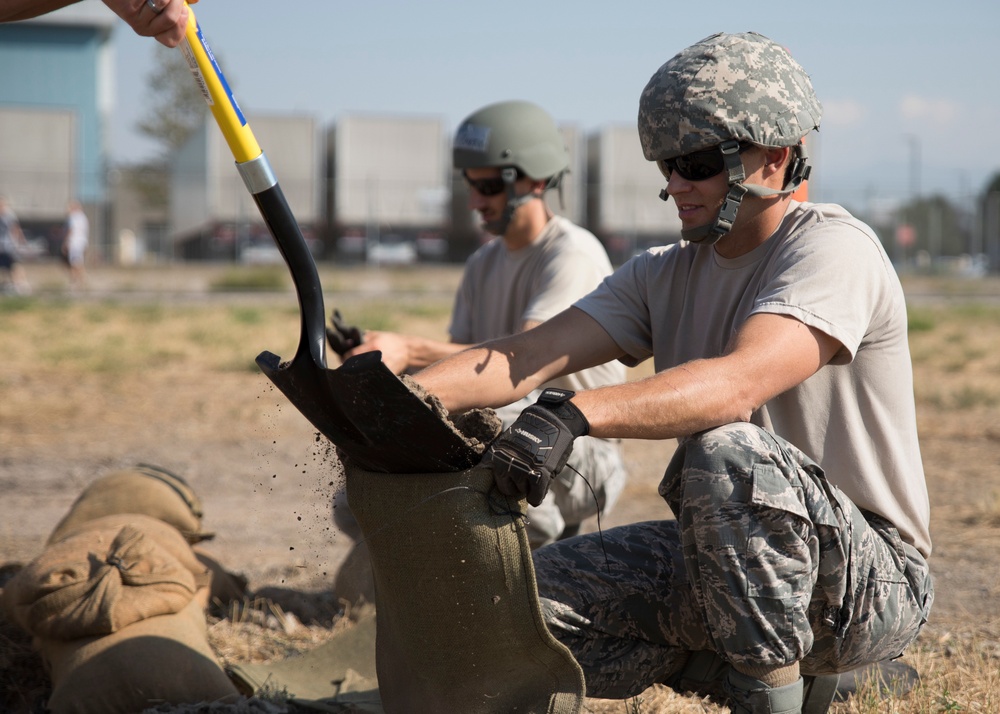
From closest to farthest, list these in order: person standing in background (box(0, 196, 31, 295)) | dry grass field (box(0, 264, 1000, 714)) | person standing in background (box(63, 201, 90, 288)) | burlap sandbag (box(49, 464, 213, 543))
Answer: dry grass field (box(0, 264, 1000, 714)) → burlap sandbag (box(49, 464, 213, 543)) → person standing in background (box(0, 196, 31, 295)) → person standing in background (box(63, 201, 90, 288))

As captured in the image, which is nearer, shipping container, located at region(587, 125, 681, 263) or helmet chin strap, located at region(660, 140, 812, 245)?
helmet chin strap, located at region(660, 140, 812, 245)

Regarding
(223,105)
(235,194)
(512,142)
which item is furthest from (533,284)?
(235,194)

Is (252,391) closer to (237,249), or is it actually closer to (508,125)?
(508,125)

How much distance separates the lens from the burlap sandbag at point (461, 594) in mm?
2459

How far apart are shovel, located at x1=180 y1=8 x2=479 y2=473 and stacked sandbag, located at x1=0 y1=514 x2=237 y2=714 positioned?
1.14 meters

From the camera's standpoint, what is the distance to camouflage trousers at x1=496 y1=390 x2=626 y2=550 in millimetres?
4086

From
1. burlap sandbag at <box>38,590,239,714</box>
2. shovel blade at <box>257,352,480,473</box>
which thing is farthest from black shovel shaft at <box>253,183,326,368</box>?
burlap sandbag at <box>38,590,239,714</box>

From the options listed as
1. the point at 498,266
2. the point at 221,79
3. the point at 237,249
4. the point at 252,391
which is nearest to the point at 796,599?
the point at 221,79

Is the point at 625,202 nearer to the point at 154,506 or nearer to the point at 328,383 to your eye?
the point at 154,506

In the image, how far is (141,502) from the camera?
14.0 ft

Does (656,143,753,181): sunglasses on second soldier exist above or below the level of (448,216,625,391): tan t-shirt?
above

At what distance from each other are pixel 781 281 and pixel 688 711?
4.30 feet

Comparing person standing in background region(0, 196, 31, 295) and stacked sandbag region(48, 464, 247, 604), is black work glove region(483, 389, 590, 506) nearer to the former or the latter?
stacked sandbag region(48, 464, 247, 604)

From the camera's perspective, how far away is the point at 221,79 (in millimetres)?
2754
